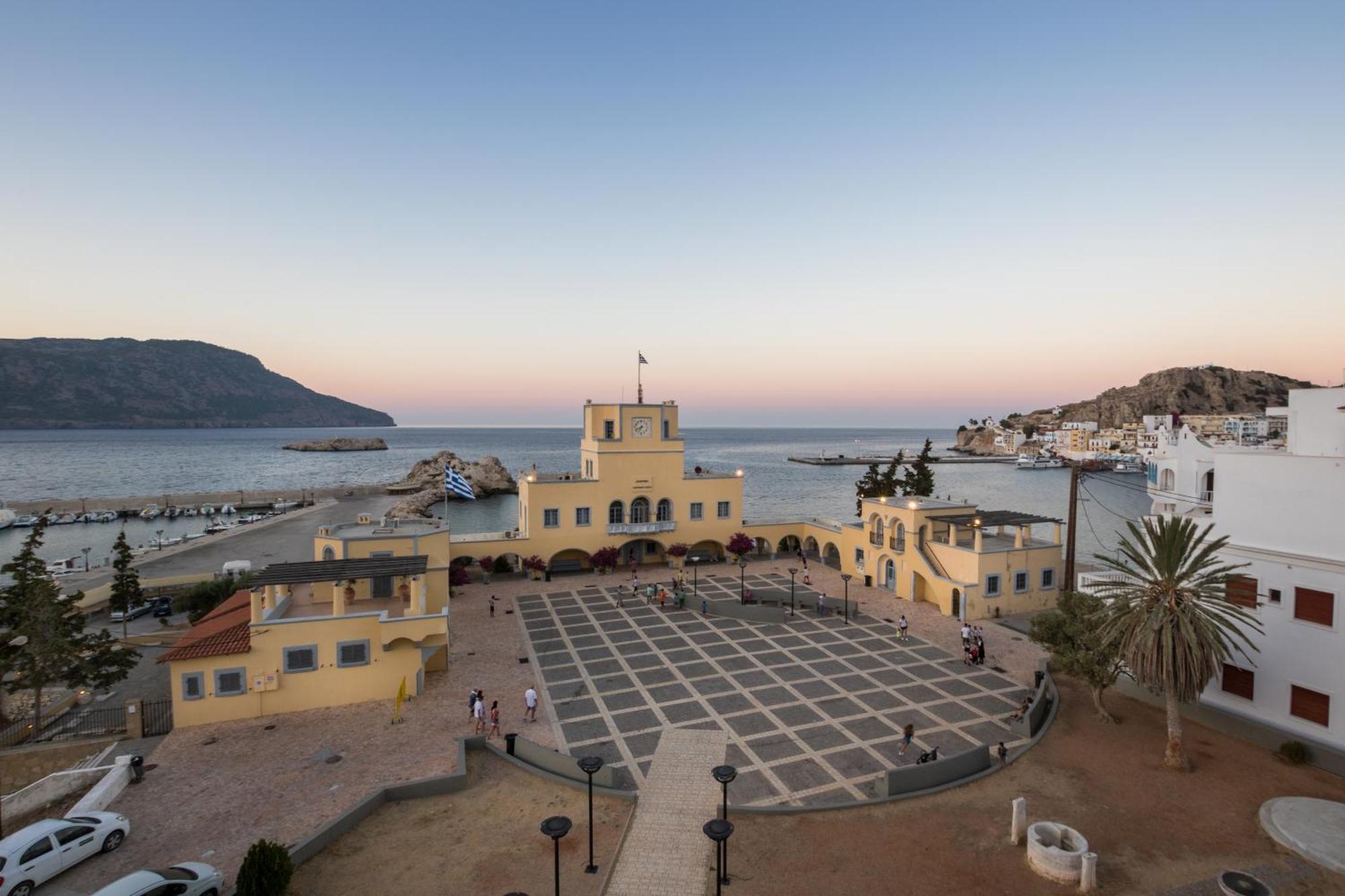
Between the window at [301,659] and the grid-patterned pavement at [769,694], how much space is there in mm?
9186

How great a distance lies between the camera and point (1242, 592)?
67.6 feet

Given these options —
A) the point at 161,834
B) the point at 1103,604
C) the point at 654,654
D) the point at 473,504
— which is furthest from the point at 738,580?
the point at 473,504

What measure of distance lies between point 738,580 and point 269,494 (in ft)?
317

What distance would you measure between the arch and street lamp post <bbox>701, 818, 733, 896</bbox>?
30.8 m

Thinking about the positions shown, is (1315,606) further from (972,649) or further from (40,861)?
(40,861)

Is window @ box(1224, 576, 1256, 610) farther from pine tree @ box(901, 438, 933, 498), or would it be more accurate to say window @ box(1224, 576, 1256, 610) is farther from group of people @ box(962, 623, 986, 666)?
pine tree @ box(901, 438, 933, 498)

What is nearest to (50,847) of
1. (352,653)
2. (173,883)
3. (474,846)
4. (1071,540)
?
(173,883)

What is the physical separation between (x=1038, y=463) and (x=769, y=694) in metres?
181

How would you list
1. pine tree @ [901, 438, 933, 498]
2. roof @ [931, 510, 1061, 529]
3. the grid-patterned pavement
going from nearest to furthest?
the grid-patterned pavement, roof @ [931, 510, 1061, 529], pine tree @ [901, 438, 933, 498]

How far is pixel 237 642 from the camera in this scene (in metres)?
23.4

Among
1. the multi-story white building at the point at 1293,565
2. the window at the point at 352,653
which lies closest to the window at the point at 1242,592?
the multi-story white building at the point at 1293,565

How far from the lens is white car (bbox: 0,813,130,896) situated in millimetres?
14062

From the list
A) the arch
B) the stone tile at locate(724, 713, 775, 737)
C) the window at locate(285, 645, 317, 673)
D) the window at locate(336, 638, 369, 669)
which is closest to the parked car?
the window at locate(285, 645, 317, 673)

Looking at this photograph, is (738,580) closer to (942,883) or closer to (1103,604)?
(1103,604)
